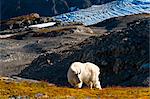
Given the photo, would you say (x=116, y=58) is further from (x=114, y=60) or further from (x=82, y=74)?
(x=82, y=74)

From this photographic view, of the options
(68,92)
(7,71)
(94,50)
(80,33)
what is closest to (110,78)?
(94,50)

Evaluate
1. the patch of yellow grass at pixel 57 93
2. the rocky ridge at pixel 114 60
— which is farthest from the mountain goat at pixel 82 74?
the rocky ridge at pixel 114 60

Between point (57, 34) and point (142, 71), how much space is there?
81.4 m

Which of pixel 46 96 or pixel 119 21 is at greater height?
pixel 46 96

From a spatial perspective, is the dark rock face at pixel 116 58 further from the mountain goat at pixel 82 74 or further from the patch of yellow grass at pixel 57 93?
the patch of yellow grass at pixel 57 93

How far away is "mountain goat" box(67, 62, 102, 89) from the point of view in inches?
1080

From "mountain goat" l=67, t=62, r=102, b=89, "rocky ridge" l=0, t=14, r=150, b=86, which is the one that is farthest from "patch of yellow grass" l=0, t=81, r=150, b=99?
"rocky ridge" l=0, t=14, r=150, b=86

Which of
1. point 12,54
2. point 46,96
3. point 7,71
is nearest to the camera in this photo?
point 46,96

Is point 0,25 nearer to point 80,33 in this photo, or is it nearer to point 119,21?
point 119,21

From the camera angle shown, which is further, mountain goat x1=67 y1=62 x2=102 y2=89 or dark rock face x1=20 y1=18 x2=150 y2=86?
dark rock face x1=20 y1=18 x2=150 y2=86

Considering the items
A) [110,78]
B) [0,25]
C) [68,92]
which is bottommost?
[0,25]

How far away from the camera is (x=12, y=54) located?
308ft

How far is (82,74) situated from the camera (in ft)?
93.3

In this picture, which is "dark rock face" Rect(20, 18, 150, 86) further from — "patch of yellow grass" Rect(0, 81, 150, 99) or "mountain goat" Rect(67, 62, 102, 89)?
"patch of yellow grass" Rect(0, 81, 150, 99)
